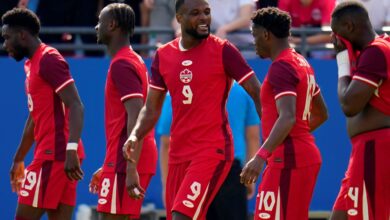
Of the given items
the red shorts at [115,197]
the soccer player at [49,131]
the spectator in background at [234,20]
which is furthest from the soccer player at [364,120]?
the spectator in background at [234,20]

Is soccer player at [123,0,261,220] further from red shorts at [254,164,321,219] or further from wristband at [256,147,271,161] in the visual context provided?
wristband at [256,147,271,161]

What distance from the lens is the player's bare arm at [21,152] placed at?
12.1m

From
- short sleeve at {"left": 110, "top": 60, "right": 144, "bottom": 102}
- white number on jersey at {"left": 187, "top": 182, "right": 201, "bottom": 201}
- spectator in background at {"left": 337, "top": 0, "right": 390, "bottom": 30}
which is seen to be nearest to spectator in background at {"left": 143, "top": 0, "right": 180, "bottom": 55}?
spectator in background at {"left": 337, "top": 0, "right": 390, "bottom": 30}

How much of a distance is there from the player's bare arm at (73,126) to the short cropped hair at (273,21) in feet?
5.80

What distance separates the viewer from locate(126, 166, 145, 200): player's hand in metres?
10.5

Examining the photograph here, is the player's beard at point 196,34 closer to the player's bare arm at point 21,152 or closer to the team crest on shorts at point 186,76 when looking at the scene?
the team crest on shorts at point 186,76

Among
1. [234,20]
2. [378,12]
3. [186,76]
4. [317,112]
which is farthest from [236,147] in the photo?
[378,12]

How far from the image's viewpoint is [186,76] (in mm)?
10555

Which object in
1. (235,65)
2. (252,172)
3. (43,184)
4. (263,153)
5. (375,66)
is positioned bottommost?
(43,184)

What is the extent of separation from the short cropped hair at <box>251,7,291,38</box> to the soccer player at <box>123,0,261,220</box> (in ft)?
1.02

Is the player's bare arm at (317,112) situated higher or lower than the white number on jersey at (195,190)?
higher

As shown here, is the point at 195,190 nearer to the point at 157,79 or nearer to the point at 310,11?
the point at 157,79

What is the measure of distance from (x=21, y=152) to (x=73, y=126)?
3.41ft

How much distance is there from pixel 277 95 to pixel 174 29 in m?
4.39
